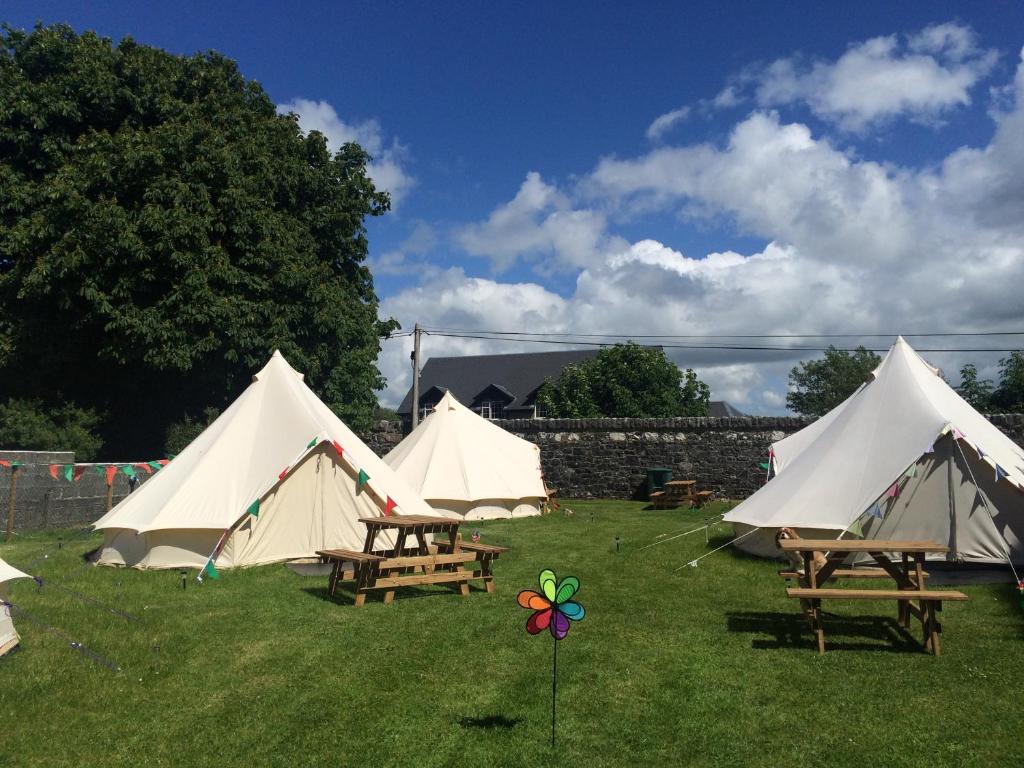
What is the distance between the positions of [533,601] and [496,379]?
43.8 meters

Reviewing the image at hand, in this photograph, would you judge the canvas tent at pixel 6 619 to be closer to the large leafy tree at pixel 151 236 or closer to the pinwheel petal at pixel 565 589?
the pinwheel petal at pixel 565 589

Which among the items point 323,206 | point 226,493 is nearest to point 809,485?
point 226,493

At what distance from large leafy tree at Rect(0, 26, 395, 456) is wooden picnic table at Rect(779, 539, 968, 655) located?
1456 cm

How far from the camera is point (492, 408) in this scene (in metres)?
46.8

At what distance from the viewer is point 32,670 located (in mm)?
5457

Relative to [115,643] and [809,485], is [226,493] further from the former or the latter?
[809,485]

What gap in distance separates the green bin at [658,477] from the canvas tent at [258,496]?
990cm

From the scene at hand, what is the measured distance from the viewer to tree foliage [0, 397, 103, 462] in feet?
54.1

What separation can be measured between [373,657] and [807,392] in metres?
56.5

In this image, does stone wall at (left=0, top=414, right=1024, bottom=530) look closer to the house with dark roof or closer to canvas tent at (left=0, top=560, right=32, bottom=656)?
canvas tent at (left=0, top=560, right=32, bottom=656)

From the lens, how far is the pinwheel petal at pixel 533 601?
14.2 feet

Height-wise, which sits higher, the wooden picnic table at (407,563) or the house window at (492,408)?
the house window at (492,408)

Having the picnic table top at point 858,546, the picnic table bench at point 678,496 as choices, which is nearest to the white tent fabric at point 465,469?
the picnic table bench at point 678,496

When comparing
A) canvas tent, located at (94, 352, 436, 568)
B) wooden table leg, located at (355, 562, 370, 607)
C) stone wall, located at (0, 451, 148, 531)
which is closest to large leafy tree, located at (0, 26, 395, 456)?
stone wall, located at (0, 451, 148, 531)
